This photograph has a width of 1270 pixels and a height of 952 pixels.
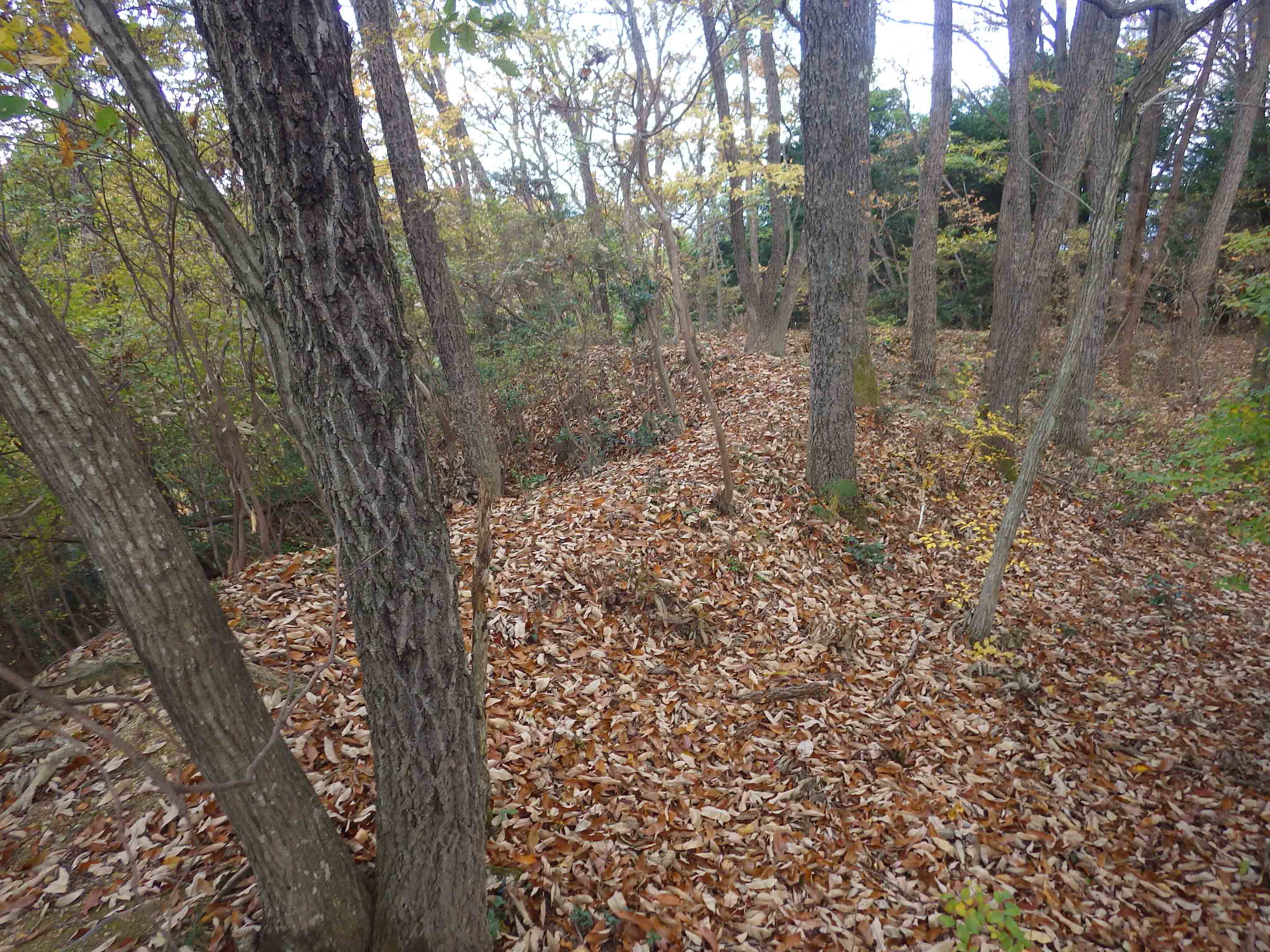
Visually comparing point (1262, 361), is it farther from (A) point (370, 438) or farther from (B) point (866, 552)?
→ (A) point (370, 438)

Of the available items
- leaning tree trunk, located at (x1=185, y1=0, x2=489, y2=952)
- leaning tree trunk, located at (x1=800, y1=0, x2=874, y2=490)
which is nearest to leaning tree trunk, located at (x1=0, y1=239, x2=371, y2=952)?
leaning tree trunk, located at (x1=185, y1=0, x2=489, y2=952)

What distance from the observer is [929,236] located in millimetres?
11203

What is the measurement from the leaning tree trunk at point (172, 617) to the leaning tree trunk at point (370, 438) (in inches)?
11.2

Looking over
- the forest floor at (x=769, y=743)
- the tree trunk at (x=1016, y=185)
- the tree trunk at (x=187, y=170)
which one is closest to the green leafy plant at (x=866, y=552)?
the forest floor at (x=769, y=743)

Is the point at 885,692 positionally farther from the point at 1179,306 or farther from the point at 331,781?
the point at 1179,306

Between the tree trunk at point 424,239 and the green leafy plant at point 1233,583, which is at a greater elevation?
the tree trunk at point 424,239

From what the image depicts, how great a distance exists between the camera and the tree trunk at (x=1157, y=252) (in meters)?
11.4

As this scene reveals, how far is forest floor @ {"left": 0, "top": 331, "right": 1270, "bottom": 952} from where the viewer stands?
9.93 ft

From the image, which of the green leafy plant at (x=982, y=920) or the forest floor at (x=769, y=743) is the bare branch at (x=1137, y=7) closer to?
the forest floor at (x=769, y=743)

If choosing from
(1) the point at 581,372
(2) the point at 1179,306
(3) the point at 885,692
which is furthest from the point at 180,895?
(2) the point at 1179,306

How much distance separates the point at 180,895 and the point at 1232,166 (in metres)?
17.5

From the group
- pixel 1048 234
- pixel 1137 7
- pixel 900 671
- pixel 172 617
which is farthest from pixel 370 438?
pixel 1048 234

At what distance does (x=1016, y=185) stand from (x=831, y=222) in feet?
21.0

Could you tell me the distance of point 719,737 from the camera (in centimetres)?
431
